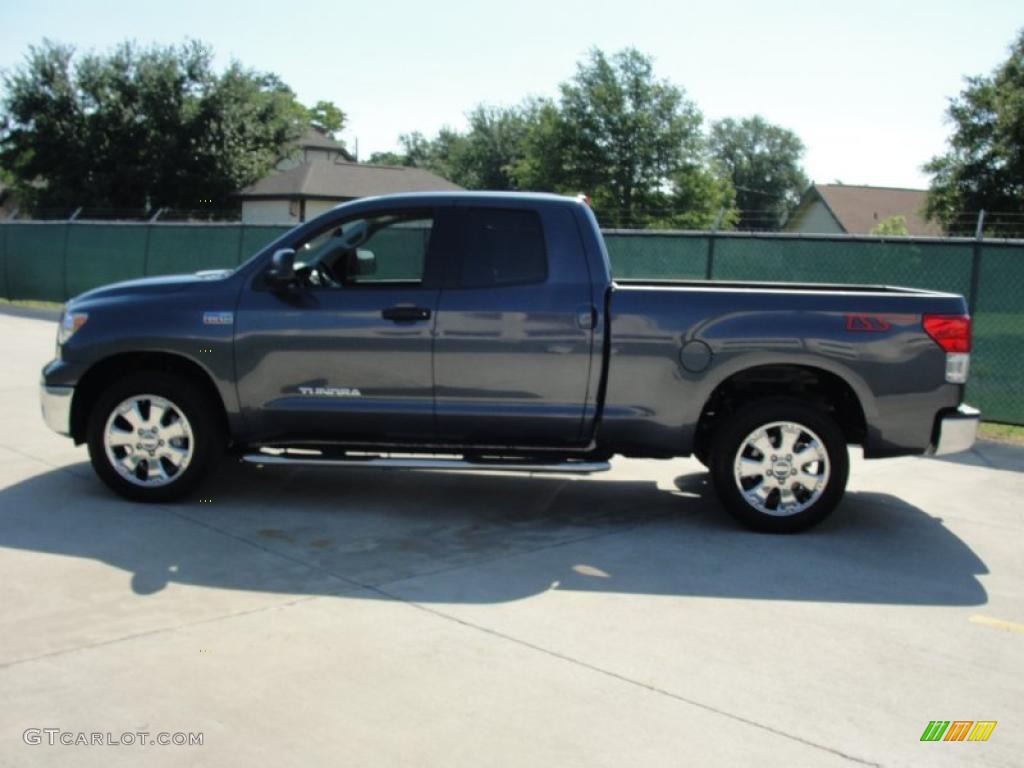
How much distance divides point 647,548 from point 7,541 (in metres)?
3.56

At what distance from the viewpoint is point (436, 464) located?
6656mm

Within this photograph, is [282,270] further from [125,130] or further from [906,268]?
[125,130]

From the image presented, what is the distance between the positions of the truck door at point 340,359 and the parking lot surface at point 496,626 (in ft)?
1.86

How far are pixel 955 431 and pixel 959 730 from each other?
2895 millimetres

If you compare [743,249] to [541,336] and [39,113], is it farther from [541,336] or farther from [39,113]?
[39,113]

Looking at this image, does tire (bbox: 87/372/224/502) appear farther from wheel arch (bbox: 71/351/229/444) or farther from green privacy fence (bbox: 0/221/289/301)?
green privacy fence (bbox: 0/221/289/301)

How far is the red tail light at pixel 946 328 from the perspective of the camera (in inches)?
258

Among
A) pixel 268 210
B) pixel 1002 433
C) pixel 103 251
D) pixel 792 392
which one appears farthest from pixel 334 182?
pixel 792 392

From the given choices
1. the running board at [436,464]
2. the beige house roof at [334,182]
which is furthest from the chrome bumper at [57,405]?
the beige house roof at [334,182]

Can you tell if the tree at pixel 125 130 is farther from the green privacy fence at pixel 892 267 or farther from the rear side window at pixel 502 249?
the rear side window at pixel 502 249

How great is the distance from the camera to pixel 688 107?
62.6 m

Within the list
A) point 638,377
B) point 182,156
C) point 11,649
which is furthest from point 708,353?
point 182,156

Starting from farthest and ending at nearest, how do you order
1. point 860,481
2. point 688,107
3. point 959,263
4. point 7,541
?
1. point 688,107
2. point 959,263
3. point 860,481
4. point 7,541

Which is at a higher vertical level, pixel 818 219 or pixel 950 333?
pixel 818 219
